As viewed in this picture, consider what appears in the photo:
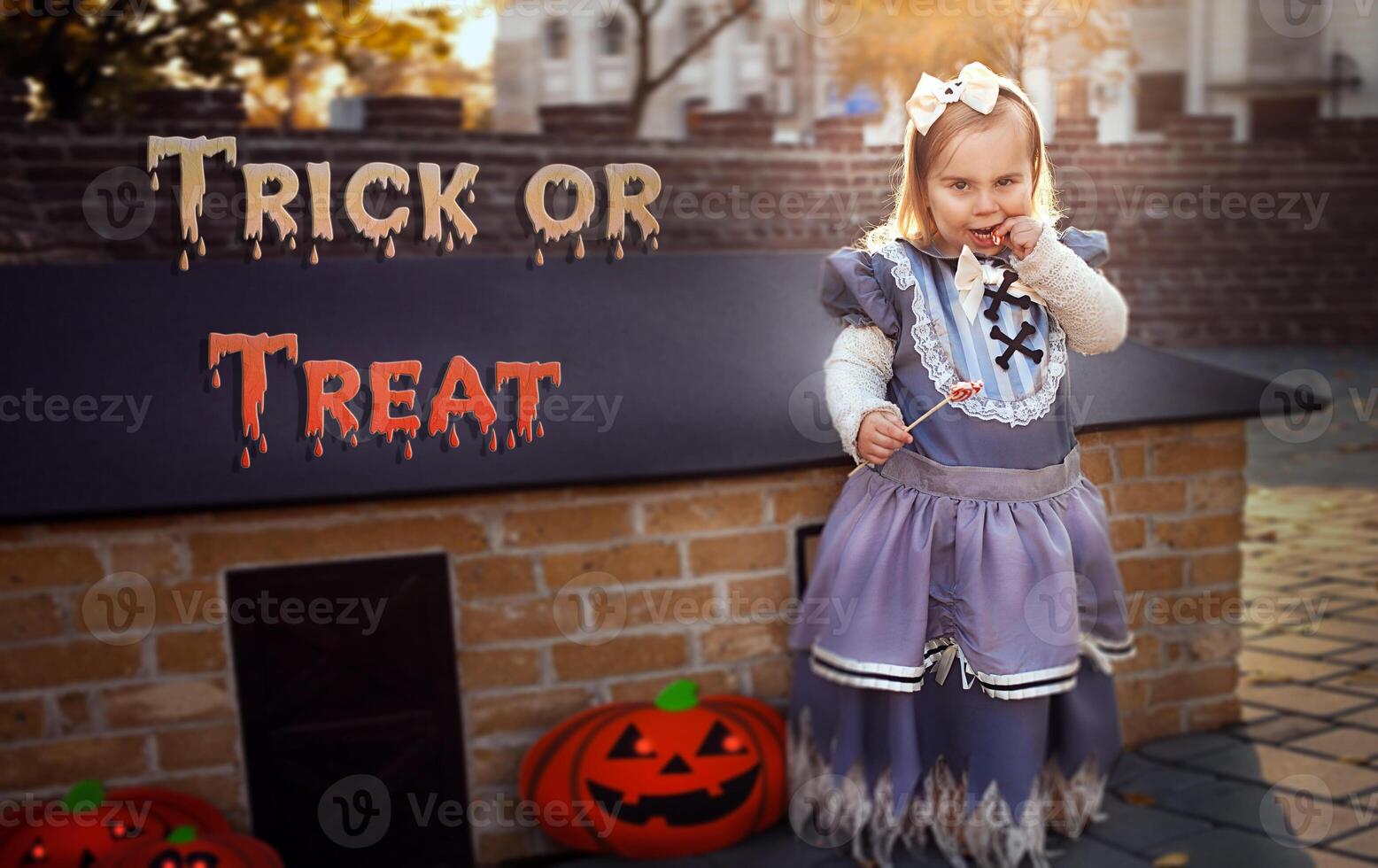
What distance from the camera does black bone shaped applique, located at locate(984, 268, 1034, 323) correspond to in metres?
2.42

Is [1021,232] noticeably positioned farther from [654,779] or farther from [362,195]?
[362,195]

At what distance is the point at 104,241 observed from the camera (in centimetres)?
809

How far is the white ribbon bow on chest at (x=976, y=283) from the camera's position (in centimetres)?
236

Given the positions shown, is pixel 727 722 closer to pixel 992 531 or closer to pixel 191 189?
pixel 992 531

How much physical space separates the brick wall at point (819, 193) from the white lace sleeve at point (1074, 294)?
1944mm

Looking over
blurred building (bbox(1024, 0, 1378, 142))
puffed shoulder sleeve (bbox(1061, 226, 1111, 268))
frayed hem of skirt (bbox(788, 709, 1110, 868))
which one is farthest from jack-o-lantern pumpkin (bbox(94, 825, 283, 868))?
blurred building (bbox(1024, 0, 1378, 142))

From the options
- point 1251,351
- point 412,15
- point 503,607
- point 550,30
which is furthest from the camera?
point 550,30

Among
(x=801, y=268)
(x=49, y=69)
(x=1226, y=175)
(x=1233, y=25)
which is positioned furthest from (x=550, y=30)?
(x=801, y=268)

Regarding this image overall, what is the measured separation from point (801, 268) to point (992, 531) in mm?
1296

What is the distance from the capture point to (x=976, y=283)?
94.5 inches

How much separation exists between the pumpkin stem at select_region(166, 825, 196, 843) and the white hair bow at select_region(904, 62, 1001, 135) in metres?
2.05

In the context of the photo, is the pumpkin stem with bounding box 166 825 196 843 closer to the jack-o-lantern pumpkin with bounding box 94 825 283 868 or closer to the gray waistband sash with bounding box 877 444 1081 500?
the jack-o-lantern pumpkin with bounding box 94 825 283 868

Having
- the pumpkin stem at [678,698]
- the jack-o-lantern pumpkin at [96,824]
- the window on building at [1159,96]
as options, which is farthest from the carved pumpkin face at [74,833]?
the window on building at [1159,96]

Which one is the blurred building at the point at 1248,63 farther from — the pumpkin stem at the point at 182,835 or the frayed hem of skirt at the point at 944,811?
the pumpkin stem at the point at 182,835
